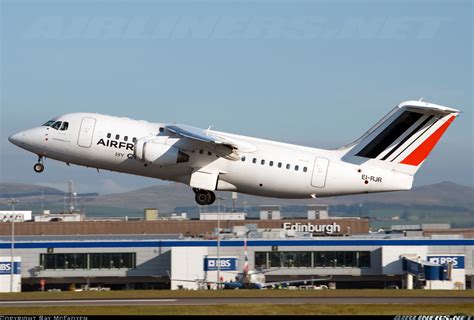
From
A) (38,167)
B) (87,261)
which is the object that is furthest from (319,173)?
(87,261)

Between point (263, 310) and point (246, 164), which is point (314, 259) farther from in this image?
point (263, 310)

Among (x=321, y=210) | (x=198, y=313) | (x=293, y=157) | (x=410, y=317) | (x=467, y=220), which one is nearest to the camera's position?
(x=410, y=317)

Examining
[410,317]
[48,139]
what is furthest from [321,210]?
[410,317]

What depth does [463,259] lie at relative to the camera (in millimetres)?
76062

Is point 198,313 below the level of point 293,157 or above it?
below

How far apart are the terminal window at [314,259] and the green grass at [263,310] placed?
37.9 metres

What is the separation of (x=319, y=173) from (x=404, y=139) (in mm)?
4095

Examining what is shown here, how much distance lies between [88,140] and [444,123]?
15.9m

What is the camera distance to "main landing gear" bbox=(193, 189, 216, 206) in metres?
45.9

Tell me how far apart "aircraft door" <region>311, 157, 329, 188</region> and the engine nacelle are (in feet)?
19.3

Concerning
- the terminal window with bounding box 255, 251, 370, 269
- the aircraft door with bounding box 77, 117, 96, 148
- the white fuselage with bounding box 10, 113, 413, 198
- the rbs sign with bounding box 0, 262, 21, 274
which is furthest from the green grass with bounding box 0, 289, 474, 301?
the terminal window with bounding box 255, 251, 370, 269

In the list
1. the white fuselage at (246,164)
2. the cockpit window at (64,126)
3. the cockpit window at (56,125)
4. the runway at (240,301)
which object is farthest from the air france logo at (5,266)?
the white fuselage at (246,164)

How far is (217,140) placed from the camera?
44.0 meters

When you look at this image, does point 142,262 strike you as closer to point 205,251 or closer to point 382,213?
point 205,251
